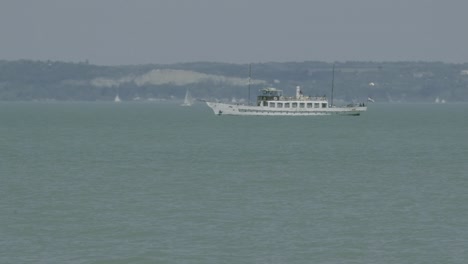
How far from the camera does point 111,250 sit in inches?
1639

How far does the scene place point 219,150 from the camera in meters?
103

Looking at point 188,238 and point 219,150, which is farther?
point 219,150

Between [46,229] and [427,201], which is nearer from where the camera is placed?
[46,229]

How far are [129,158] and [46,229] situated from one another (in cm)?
4405

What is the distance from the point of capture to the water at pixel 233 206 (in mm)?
41438

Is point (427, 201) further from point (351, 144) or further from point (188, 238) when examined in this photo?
point (351, 144)

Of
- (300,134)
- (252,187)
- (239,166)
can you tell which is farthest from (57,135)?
(252,187)

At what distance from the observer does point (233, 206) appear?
53875 millimetres

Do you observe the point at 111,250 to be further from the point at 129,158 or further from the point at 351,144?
the point at 351,144

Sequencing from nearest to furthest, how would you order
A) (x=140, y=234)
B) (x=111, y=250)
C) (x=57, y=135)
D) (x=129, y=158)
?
1. (x=111, y=250)
2. (x=140, y=234)
3. (x=129, y=158)
4. (x=57, y=135)

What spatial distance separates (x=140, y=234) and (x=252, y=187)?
63.6 feet

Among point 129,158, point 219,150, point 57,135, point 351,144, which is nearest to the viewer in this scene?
point 129,158

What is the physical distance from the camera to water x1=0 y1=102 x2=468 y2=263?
1631 inches

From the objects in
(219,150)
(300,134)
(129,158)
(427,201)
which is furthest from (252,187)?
(300,134)
